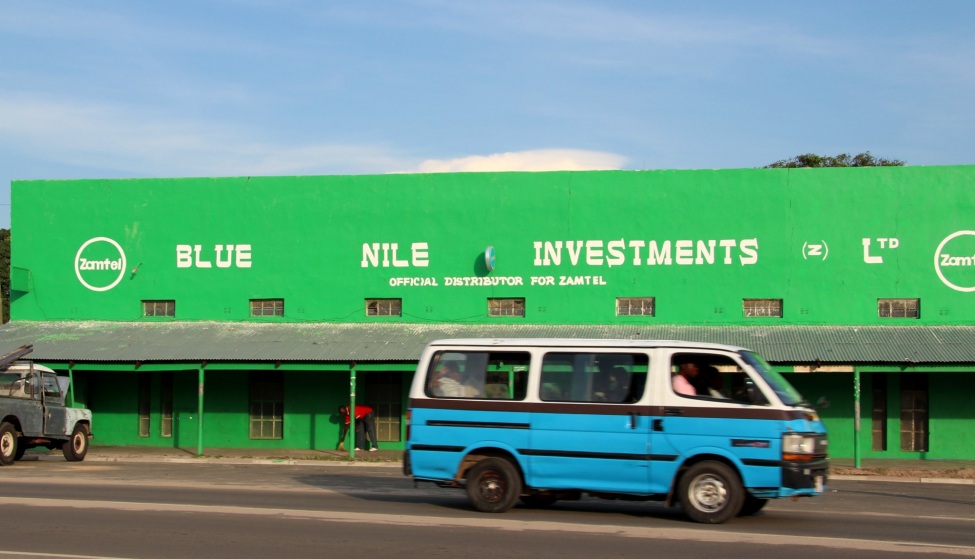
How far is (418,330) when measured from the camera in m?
27.0

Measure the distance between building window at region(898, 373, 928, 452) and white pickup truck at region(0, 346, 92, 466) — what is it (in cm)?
1894

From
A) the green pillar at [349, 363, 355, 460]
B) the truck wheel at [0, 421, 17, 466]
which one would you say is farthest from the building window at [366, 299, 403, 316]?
the truck wheel at [0, 421, 17, 466]

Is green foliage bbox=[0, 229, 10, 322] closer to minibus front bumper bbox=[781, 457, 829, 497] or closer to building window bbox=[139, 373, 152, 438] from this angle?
building window bbox=[139, 373, 152, 438]

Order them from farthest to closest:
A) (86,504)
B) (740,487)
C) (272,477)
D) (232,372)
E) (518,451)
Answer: (232,372) → (272,477) → (86,504) → (518,451) → (740,487)

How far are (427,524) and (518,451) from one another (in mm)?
1458

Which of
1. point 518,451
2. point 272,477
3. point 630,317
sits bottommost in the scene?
point 272,477

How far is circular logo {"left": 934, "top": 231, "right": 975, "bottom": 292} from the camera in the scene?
2553cm

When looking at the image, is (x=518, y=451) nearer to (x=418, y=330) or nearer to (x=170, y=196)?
(x=418, y=330)

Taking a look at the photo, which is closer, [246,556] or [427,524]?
[246,556]

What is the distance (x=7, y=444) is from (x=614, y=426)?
14.1 meters

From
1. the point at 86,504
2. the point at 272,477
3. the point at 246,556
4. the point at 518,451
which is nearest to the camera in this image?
the point at 246,556

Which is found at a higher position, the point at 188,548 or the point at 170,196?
the point at 170,196

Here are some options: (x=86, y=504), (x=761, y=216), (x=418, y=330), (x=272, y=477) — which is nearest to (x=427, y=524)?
(x=86, y=504)

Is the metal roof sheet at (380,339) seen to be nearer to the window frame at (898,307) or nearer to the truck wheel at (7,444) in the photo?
the window frame at (898,307)
